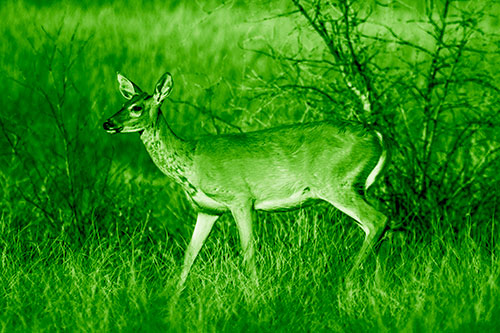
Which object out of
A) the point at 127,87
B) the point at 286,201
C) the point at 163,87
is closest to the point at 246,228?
the point at 286,201

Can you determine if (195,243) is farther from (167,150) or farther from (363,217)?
(363,217)

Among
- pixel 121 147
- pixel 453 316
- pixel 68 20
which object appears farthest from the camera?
pixel 68 20

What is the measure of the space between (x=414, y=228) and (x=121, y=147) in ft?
13.4

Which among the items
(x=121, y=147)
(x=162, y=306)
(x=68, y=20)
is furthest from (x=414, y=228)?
(x=68, y=20)

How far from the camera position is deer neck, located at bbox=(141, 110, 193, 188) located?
16.9 feet

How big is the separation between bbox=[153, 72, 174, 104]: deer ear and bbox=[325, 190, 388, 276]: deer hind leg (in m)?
1.02

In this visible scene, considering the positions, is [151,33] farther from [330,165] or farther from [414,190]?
[330,165]

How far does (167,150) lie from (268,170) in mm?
551

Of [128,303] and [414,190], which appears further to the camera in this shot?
[414,190]

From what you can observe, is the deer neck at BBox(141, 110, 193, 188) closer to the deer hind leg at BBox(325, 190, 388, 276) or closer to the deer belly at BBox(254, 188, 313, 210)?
the deer belly at BBox(254, 188, 313, 210)

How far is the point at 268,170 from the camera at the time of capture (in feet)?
16.9

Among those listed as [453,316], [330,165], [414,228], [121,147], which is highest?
[330,165]

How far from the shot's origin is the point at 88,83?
11.2 meters

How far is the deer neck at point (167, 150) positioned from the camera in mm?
5145
